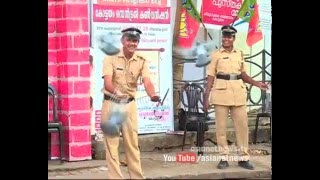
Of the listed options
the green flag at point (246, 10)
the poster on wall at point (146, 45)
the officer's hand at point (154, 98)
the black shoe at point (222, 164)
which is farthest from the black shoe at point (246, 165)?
the green flag at point (246, 10)

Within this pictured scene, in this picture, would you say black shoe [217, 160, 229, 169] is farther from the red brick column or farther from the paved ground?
the red brick column

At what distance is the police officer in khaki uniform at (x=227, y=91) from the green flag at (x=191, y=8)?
0.24m

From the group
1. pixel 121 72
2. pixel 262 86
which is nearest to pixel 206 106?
pixel 262 86

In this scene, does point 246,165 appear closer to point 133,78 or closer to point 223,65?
point 223,65

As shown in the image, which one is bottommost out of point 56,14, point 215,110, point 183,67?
point 215,110

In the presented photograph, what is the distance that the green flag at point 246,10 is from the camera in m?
4.95

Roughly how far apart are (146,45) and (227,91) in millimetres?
798

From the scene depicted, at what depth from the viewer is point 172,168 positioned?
4.68 metres

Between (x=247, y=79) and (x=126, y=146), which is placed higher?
(x=247, y=79)

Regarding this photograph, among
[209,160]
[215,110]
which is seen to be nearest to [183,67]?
[215,110]

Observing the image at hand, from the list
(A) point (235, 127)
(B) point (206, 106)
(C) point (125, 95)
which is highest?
(C) point (125, 95)
